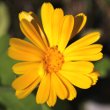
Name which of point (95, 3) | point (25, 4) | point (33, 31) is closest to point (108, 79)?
point (95, 3)

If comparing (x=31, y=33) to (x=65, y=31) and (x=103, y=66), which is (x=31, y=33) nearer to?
(x=65, y=31)

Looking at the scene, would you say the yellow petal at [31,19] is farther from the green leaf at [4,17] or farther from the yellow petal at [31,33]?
the green leaf at [4,17]

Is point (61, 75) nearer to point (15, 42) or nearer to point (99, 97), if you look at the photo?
point (15, 42)


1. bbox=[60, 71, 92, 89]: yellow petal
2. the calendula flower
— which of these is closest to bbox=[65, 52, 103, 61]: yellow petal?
the calendula flower

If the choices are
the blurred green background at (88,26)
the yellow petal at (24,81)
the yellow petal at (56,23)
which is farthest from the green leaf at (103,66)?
the yellow petal at (24,81)

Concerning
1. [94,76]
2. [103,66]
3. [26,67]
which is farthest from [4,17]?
[94,76]

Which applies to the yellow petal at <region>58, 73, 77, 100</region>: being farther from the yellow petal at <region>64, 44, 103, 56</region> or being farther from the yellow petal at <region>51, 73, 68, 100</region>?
the yellow petal at <region>64, 44, 103, 56</region>
